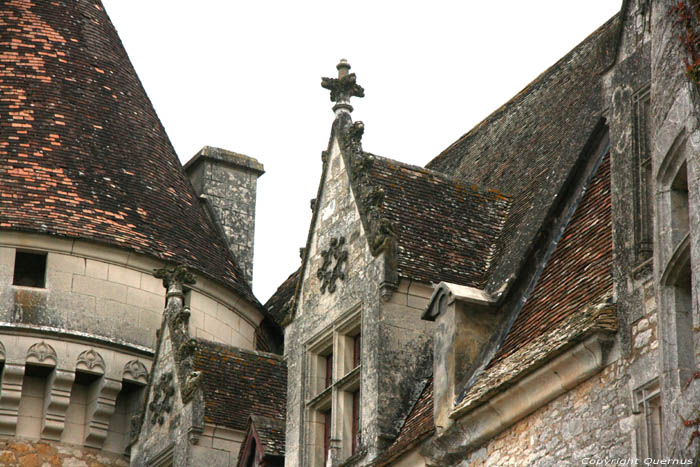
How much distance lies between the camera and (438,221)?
13.9 metres

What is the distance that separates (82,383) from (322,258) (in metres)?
5.15

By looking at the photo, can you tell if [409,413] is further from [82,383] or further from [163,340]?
[82,383]

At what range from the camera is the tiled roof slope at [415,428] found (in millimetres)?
12023

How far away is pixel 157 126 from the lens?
21.4 m

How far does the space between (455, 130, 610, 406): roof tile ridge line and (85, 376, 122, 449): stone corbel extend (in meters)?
7.06

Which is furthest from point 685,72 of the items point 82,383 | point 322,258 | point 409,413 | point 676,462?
point 82,383

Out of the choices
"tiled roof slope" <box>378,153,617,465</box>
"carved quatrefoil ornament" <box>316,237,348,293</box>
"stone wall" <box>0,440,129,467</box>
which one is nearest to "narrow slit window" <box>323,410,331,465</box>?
"carved quatrefoil ornament" <box>316,237,348,293</box>

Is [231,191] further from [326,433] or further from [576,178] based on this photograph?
[576,178]

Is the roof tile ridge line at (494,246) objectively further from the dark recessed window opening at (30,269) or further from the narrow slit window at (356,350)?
the dark recessed window opening at (30,269)

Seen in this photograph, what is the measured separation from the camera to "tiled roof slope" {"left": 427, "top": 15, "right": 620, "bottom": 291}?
1259cm

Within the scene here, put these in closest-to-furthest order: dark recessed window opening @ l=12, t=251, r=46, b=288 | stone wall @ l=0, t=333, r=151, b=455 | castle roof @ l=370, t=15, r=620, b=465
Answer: castle roof @ l=370, t=15, r=620, b=465 → stone wall @ l=0, t=333, r=151, b=455 → dark recessed window opening @ l=12, t=251, r=46, b=288

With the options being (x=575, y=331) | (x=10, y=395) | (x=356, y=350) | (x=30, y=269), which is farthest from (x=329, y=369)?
(x=30, y=269)

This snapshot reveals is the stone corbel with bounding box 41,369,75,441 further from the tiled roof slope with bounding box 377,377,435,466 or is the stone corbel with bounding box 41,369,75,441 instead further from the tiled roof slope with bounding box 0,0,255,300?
the tiled roof slope with bounding box 377,377,435,466

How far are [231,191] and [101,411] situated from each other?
4.95 meters
